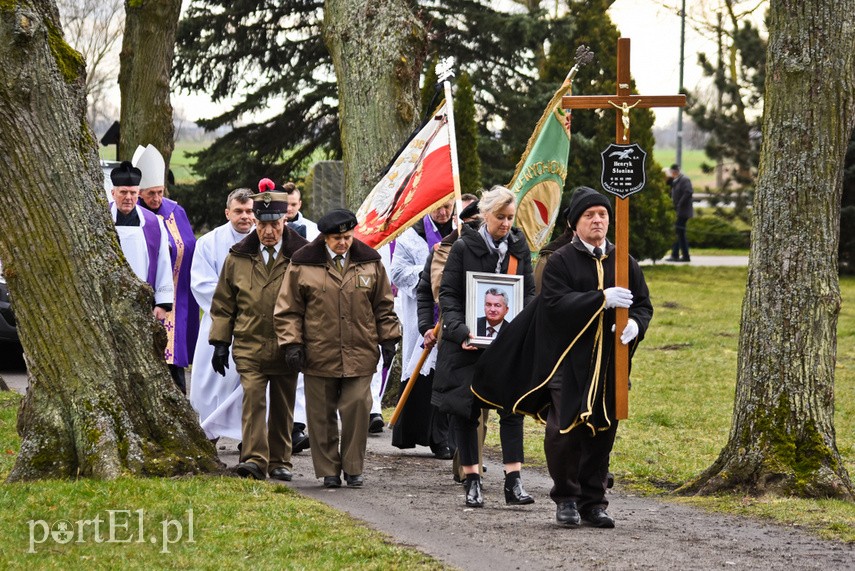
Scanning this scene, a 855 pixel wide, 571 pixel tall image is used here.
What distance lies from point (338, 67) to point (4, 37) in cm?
535

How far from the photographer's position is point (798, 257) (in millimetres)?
8430

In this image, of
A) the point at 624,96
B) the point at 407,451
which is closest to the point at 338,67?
the point at 407,451

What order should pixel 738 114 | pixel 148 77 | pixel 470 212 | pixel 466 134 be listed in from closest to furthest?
1. pixel 470 212
2. pixel 148 77
3. pixel 466 134
4. pixel 738 114

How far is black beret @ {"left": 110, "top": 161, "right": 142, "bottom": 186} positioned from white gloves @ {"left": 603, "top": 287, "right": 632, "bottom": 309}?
16.1ft

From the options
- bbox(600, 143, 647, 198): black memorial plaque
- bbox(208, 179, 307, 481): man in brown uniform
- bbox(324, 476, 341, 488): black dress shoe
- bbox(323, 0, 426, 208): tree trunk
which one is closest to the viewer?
bbox(600, 143, 647, 198): black memorial plaque

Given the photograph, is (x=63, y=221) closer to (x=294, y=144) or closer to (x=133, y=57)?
(x=133, y=57)

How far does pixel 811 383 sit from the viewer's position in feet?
27.9

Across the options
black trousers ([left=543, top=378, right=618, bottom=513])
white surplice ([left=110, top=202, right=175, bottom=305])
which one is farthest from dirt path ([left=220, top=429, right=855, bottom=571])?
white surplice ([left=110, top=202, right=175, bottom=305])

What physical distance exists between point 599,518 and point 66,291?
3.44 m

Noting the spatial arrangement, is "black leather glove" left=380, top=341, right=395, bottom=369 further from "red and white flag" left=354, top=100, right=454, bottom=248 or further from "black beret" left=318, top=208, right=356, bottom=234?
"red and white flag" left=354, top=100, right=454, bottom=248

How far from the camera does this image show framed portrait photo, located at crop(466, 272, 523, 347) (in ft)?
27.3

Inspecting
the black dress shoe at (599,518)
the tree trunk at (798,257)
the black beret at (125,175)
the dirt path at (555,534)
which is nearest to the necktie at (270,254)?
the dirt path at (555,534)

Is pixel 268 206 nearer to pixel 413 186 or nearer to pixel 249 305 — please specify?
pixel 249 305

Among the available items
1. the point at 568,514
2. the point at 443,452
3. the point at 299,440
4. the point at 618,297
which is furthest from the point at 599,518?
the point at 299,440
